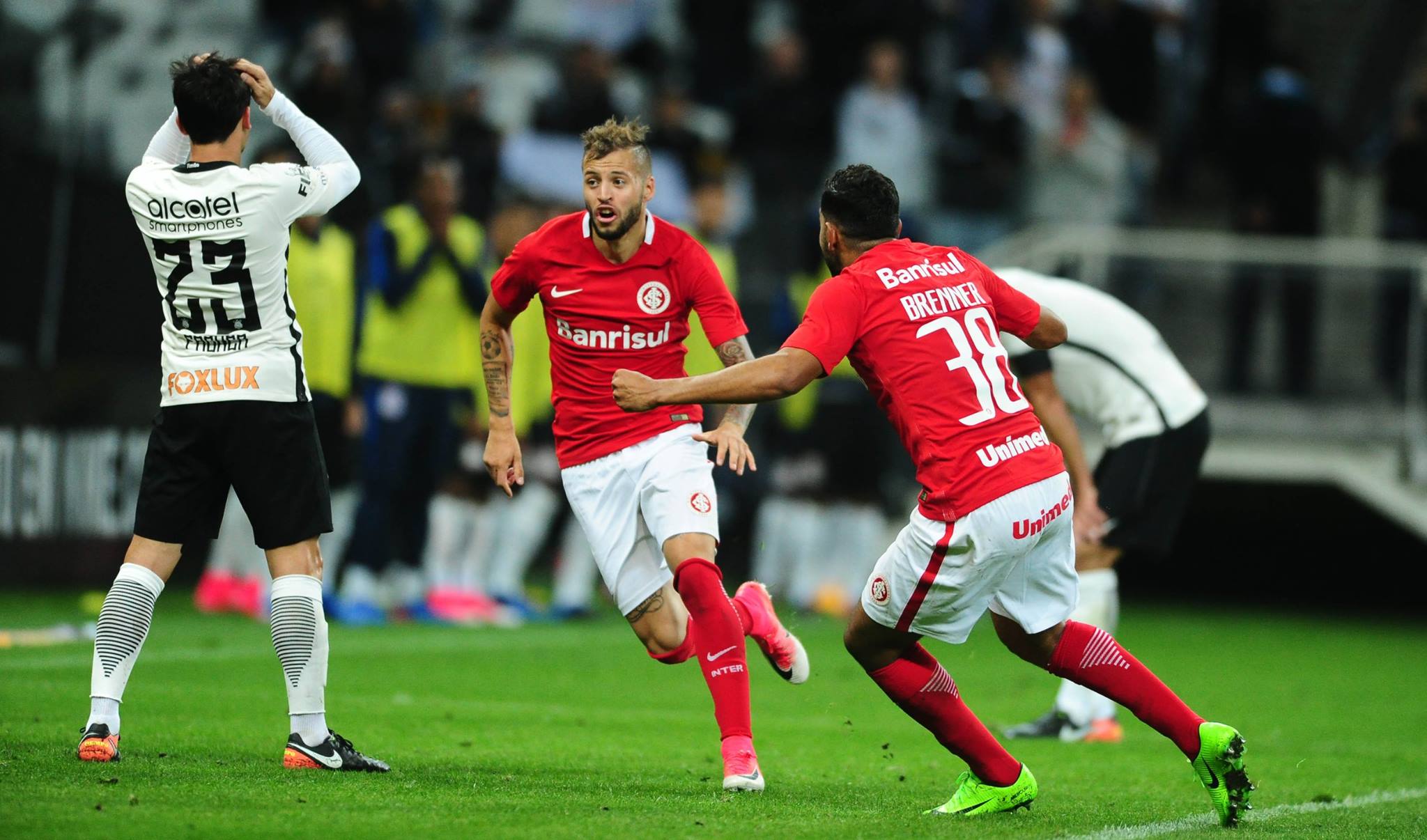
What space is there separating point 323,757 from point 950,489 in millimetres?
2298

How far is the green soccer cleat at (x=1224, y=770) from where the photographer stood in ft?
19.1

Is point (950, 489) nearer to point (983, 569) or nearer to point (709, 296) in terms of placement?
point (983, 569)

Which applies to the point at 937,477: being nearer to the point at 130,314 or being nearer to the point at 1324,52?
the point at 130,314

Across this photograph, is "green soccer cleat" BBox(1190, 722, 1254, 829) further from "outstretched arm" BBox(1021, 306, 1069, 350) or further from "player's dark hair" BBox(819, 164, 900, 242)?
"player's dark hair" BBox(819, 164, 900, 242)

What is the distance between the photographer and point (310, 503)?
250 inches

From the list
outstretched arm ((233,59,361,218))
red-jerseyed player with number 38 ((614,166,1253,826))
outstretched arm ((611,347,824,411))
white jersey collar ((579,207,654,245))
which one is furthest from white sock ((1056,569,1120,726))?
outstretched arm ((233,59,361,218))

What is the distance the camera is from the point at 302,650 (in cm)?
635

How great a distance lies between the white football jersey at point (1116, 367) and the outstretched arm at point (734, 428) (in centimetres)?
220

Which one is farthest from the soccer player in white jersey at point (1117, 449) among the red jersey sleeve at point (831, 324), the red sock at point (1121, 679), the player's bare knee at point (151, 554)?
the player's bare knee at point (151, 554)

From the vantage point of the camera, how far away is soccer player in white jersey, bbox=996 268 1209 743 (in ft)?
28.1

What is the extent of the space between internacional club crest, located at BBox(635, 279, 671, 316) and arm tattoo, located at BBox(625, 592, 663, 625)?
1064 mm

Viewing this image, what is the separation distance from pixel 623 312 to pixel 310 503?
4.50 feet

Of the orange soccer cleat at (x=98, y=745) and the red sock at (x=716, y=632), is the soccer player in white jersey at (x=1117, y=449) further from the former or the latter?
the orange soccer cleat at (x=98, y=745)

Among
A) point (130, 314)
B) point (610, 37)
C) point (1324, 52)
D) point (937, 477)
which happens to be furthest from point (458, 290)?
point (1324, 52)
